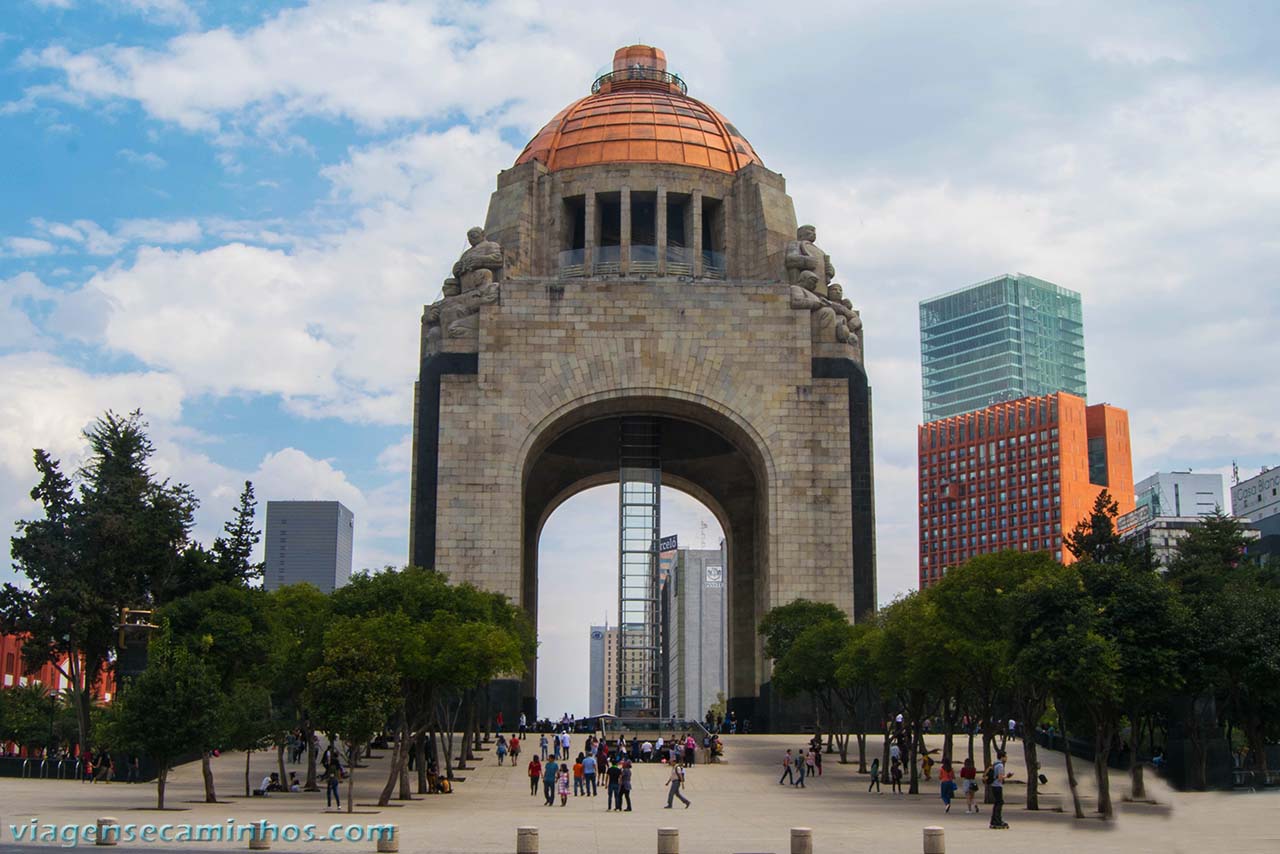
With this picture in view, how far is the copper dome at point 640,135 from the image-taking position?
6234 cm

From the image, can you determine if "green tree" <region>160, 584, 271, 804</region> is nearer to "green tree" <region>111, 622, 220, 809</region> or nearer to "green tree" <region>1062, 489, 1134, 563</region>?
"green tree" <region>111, 622, 220, 809</region>

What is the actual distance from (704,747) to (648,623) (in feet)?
48.4

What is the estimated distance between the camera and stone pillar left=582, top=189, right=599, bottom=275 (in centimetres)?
5912

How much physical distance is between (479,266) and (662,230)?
7937 millimetres

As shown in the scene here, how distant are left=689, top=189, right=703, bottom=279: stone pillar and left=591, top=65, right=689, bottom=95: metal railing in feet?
34.5

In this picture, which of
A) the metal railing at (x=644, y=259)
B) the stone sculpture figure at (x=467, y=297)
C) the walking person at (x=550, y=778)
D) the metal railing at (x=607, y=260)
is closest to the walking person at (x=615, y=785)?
the walking person at (x=550, y=778)

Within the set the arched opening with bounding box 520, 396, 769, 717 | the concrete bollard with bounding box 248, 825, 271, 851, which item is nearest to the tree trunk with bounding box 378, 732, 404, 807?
the concrete bollard with bounding box 248, 825, 271, 851

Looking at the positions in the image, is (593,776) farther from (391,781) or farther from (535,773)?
(391,781)

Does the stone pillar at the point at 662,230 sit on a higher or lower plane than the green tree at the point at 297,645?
higher

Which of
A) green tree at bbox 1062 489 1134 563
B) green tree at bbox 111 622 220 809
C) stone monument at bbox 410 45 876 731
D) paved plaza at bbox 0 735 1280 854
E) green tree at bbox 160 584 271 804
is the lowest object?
paved plaza at bbox 0 735 1280 854

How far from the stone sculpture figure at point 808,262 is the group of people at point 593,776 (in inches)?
884

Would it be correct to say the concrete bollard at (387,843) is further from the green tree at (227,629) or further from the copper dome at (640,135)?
the copper dome at (640,135)

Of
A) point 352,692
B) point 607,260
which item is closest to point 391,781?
point 352,692

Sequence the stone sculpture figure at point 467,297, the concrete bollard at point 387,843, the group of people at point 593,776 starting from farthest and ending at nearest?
the stone sculpture figure at point 467,297 → the group of people at point 593,776 → the concrete bollard at point 387,843
